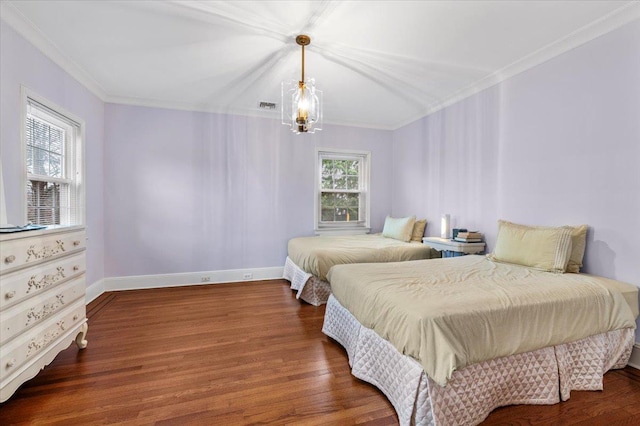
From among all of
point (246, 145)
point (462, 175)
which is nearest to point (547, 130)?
point (462, 175)

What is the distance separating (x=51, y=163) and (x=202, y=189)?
5.56 ft

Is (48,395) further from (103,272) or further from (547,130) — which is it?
(547,130)

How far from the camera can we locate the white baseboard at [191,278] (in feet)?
13.3

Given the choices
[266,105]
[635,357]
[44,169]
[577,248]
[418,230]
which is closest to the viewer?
[635,357]

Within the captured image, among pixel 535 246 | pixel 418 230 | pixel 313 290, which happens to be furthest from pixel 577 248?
pixel 313 290

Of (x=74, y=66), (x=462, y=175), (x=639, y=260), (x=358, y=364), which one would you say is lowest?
(x=358, y=364)

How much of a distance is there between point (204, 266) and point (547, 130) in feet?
14.8

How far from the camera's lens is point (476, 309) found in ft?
5.34

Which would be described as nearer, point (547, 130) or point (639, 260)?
point (639, 260)

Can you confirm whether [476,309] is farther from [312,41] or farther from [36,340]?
[36,340]

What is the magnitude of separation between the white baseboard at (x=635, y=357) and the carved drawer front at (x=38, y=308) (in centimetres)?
407

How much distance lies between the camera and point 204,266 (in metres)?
4.41

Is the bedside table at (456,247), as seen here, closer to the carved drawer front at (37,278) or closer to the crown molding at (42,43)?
the carved drawer front at (37,278)

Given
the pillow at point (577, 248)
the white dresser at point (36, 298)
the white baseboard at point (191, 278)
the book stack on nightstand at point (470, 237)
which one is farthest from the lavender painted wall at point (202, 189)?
the pillow at point (577, 248)
